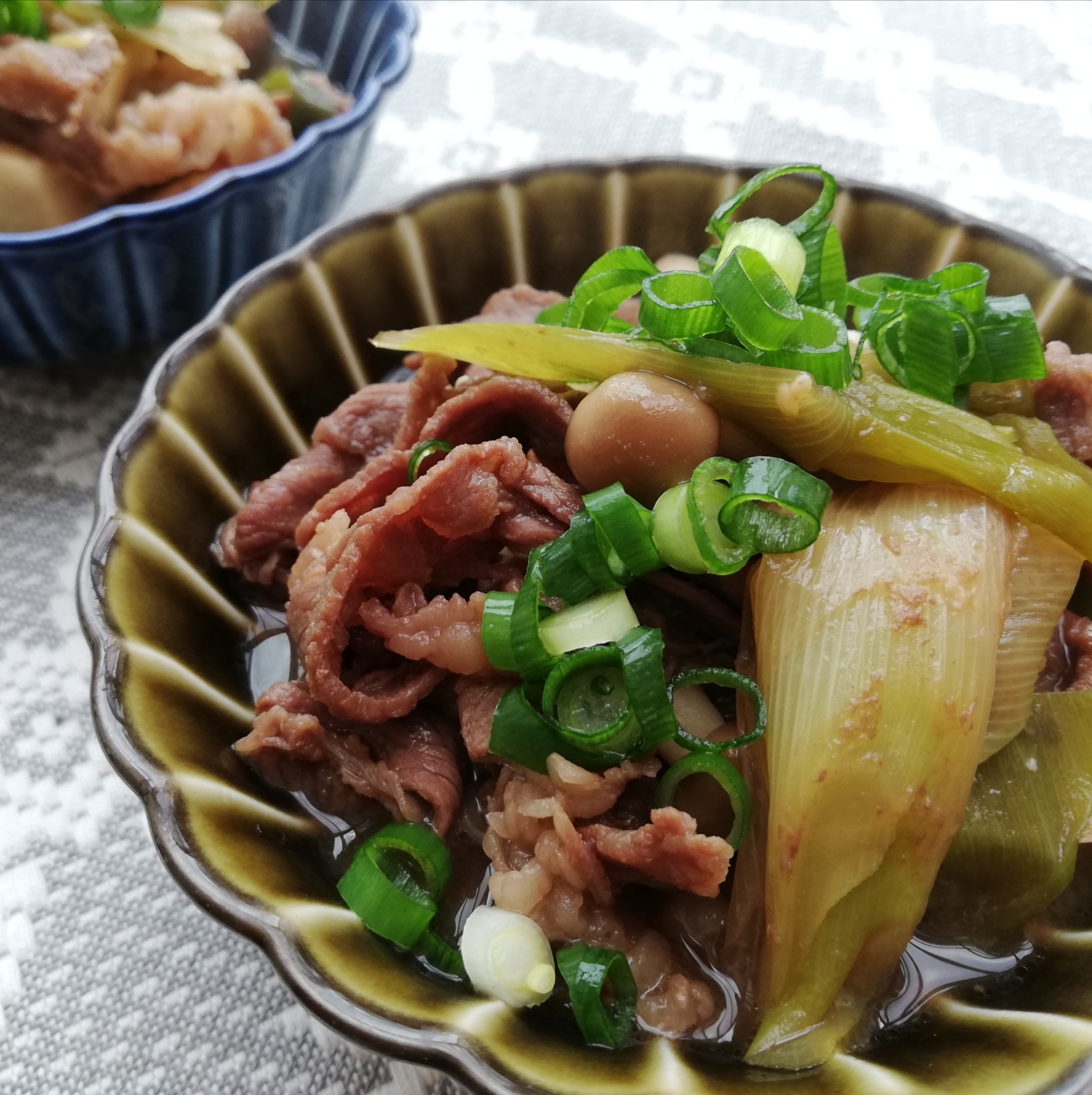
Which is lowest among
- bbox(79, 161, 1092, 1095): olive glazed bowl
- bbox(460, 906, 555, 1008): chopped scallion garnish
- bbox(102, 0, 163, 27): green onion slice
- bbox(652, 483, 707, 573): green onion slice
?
bbox(460, 906, 555, 1008): chopped scallion garnish

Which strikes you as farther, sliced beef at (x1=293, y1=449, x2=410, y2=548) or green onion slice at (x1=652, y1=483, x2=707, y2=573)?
sliced beef at (x1=293, y1=449, x2=410, y2=548)

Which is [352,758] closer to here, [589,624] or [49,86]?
[589,624]

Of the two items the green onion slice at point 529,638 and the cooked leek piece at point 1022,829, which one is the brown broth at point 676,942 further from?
the green onion slice at point 529,638

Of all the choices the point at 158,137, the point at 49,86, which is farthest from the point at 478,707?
the point at 49,86

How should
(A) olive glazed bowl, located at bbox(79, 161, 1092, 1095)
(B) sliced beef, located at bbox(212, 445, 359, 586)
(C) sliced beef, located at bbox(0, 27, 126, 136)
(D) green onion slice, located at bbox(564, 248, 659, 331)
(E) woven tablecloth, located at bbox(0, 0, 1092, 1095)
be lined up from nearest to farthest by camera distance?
(A) olive glazed bowl, located at bbox(79, 161, 1092, 1095), (E) woven tablecloth, located at bbox(0, 0, 1092, 1095), (D) green onion slice, located at bbox(564, 248, 659, 331), (B) sliced beef, located at bbox(212, 445, 359, 586), (C) sliced beef, located at bbox(0, 27, 126, 136)

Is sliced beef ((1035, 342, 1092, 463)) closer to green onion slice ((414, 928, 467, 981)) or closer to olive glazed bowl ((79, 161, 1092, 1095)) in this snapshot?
olive glazed bowl ((79, 161, 1092, 1095))

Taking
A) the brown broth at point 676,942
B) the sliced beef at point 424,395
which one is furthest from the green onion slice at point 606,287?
the brown broth at point 676,942

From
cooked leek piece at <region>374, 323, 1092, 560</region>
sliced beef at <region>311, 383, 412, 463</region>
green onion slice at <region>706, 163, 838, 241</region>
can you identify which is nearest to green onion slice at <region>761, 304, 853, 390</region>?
cooked leek piece at <region>374, 323, 1092, 560</region>
